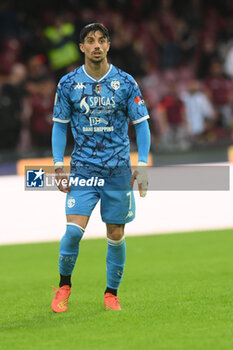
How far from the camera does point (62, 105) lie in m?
7.60

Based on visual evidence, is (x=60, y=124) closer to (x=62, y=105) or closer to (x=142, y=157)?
(x=62, y=105)

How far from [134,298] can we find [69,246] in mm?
976

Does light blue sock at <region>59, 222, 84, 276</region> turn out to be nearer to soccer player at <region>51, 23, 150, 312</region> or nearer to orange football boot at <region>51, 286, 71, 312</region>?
soccer player at <region>51, 23, 150, 312</region>

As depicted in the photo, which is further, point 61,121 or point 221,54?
point 221,54

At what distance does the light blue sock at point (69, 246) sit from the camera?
24.5 ft

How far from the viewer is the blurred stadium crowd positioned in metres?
20.4

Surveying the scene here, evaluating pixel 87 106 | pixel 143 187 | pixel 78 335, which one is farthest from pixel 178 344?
pixel 87 106

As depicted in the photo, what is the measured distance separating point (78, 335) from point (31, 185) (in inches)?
119

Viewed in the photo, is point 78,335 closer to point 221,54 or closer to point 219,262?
point 219,262

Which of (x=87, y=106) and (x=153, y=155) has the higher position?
(x=87, y=106)

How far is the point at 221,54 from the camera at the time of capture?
23.7 m

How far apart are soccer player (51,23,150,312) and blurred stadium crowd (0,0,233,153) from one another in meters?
12.3

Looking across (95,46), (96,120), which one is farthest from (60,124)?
(95,46)

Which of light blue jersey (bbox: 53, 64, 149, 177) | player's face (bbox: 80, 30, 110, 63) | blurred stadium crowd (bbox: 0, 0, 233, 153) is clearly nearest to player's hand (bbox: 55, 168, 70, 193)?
light blue jersey (bbox: 53, 64, 149, 177)
